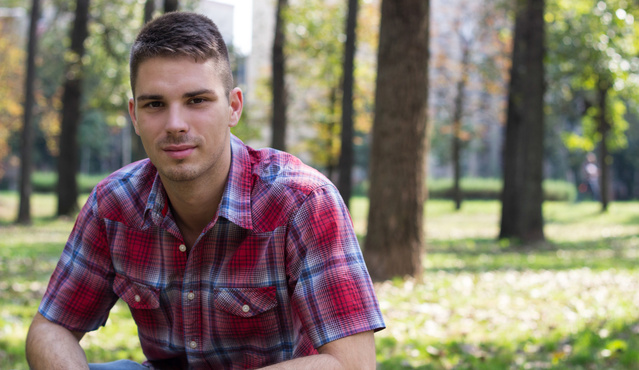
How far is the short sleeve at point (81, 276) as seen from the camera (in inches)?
104

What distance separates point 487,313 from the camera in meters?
6.49

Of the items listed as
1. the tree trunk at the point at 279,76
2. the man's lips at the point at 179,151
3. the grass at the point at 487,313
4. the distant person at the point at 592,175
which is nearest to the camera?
the man's lips at the point at 179,151

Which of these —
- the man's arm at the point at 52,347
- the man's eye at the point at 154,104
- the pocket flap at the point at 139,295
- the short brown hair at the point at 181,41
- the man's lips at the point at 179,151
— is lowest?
the man's arm at the point at 52,347

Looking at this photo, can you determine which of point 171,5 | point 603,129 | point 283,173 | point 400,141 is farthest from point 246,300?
point 603,129

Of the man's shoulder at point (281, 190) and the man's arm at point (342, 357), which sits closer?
the man's arm at point (342, 357)

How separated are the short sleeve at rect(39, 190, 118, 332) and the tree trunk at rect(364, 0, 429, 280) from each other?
564 centimetres

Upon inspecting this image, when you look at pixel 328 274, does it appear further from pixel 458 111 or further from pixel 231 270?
pixel 458 111

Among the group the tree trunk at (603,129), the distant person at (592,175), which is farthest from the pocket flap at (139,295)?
the distant person at (592,175)

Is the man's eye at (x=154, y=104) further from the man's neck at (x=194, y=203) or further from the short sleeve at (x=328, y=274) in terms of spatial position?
the short sleeve at (x=328, y=274)

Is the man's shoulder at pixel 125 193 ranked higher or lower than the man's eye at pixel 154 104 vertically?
lower

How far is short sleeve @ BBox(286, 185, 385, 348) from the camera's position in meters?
2.21

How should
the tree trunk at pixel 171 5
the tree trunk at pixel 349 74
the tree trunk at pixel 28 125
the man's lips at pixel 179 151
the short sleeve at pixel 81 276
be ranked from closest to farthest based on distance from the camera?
the man's lips at pixel 179 151, the short sleeve at pixel 81 276, the tree trunk at pixel 171 5, the tree trunk at pixel 349 74, the tree trunk at pixel 28 125

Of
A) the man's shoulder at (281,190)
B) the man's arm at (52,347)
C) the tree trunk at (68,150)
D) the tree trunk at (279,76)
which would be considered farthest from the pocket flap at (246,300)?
the tree trunk at (68,150)

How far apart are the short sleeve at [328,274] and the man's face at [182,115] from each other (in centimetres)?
40
